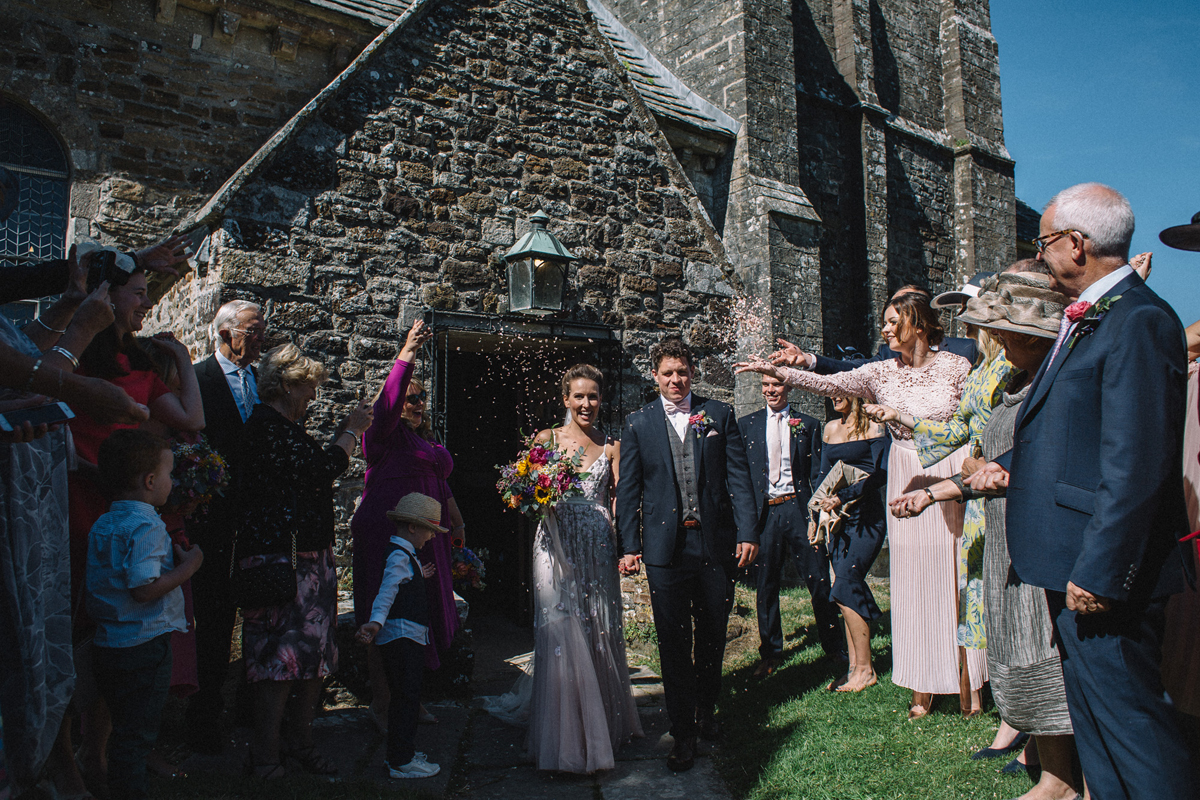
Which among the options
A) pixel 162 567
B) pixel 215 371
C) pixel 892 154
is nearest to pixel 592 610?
pixel 162 567

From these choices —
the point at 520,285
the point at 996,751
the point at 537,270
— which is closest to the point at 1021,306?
the point at 996,751

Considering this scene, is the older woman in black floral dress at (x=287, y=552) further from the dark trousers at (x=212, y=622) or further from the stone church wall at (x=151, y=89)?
the stone church wall at (x=151, y=89)

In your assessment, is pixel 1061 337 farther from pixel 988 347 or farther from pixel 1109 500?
pixel 988 347

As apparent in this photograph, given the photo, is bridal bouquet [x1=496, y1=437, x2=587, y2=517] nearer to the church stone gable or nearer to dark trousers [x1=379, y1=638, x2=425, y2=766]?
dark trousers [x1=379, y1=638, x2=425, y2=766]

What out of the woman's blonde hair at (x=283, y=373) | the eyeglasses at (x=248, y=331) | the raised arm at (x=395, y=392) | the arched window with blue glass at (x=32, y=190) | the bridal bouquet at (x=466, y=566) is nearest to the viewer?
the woman's blonde hair at (x=283, y=373)

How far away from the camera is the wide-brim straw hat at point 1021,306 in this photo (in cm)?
248

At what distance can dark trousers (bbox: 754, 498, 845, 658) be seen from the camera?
5.16m

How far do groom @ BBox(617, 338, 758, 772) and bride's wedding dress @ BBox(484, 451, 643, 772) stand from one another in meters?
0.20

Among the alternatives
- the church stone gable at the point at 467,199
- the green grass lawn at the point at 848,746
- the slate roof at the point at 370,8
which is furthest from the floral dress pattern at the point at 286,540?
the slate roof at the point at 370,8

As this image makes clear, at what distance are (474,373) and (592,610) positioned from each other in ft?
13.6

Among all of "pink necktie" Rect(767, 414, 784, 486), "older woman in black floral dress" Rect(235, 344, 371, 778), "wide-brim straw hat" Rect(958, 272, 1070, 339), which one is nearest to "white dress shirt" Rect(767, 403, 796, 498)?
"pink necktie" Rect(767, 414, 784, 486)

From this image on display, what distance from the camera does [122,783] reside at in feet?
8.25

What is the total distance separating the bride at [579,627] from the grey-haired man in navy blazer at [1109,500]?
2056 mm

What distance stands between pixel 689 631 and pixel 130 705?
2.33 meters
